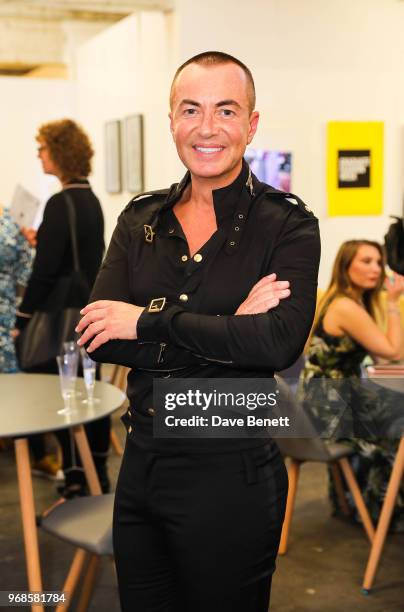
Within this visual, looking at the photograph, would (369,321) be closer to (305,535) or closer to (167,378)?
(305,535)

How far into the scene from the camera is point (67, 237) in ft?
12.0

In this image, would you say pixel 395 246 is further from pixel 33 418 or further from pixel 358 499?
pixel 33 418

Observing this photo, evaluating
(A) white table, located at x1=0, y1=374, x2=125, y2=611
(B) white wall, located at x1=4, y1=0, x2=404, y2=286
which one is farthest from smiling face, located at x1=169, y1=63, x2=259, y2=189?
(B) white wall, located at x1=4, y1=0, x2=404, y2=286

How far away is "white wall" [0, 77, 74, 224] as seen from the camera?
24.1 feet

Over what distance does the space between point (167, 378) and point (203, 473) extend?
0.61 ft

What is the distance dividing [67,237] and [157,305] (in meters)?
2.18

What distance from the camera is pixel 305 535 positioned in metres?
3.67

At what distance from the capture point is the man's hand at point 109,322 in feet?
5.17

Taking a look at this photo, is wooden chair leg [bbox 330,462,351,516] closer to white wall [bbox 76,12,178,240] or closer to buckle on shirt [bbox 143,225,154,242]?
white wall [bbox 76,12,178,240]

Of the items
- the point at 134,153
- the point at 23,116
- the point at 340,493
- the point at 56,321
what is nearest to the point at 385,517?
the point at 340,493

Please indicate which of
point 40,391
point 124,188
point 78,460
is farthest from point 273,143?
point 40,391

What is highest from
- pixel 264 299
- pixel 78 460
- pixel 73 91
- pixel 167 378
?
pixel 73 91

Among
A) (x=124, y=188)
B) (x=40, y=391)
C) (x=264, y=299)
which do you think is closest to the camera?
(x=264, y=299)

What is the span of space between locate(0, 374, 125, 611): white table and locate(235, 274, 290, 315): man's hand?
1.14 metres
